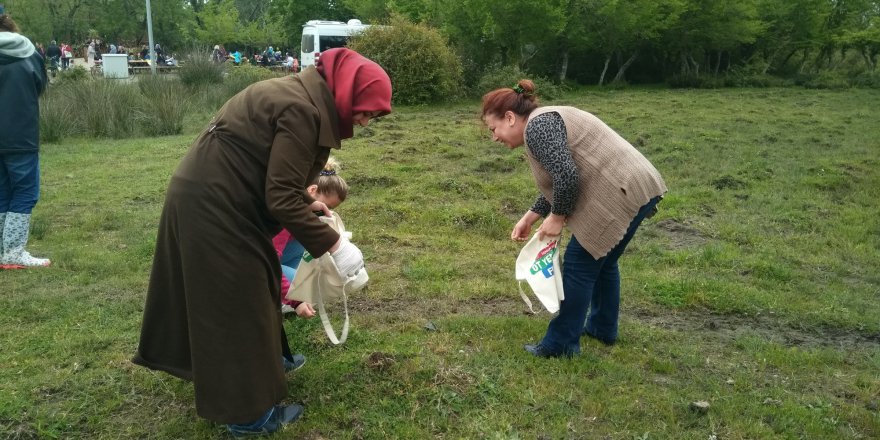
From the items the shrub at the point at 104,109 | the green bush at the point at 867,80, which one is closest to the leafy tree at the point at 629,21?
the green bush at the point at 867,80

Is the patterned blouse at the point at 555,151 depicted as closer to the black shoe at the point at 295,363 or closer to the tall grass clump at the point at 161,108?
the black shoe at the point at 295,363

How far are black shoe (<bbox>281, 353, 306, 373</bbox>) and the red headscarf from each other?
154 centimetres

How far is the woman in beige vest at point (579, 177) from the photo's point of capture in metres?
3.59

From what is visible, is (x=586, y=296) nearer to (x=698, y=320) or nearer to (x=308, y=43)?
(x=698, y=320)

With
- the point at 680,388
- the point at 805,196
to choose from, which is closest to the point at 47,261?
the point at 680,388

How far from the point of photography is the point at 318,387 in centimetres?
372

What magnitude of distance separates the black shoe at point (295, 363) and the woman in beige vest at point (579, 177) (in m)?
1.51

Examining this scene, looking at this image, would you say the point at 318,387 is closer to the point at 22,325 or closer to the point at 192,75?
the point at 22,325

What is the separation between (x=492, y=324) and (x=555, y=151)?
149 cm

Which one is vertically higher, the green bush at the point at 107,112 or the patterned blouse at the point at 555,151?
the patterned blouse at the point at 555,151

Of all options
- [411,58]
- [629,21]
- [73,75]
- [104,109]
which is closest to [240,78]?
[73,75]

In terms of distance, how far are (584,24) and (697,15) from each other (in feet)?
18.8

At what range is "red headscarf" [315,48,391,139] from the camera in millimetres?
2963

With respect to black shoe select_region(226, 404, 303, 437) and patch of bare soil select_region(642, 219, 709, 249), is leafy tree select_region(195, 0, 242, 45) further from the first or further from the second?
black shoe select_region(226, 404, 303, 437)
